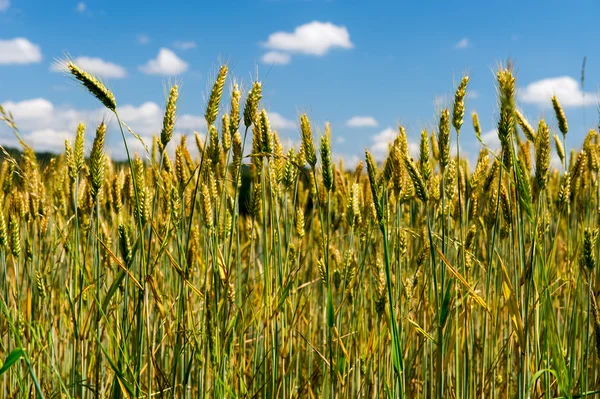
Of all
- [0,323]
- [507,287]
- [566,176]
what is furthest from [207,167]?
[0,323]

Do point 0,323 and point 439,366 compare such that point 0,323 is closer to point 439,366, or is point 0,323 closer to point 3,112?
point 3,112

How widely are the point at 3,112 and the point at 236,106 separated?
0.70 meters

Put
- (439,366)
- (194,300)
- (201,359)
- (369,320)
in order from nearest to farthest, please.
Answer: (439,366), (201,359), (194,300), (369,320)

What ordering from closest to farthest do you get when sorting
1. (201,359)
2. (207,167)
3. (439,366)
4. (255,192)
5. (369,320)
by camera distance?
1. (439,366)
2. (201,359)
3. (207,167)
4. (255,192)
5. (369,320)

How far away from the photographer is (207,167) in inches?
81.5

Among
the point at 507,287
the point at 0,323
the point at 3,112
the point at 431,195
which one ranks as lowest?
the point at 0,323

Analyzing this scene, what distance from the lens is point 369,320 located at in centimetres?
310

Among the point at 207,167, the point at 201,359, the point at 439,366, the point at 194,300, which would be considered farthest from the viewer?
the point at 194,300

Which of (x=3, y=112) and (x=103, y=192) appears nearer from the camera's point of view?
(x=3, y=112)

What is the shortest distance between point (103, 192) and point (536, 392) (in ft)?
6.96

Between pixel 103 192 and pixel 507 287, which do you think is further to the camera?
pixel 103 192

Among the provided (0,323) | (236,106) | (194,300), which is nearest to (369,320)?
(194,300)

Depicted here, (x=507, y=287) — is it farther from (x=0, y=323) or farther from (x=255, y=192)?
(x=0, y=323)

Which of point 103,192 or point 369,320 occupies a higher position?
point 103,192
